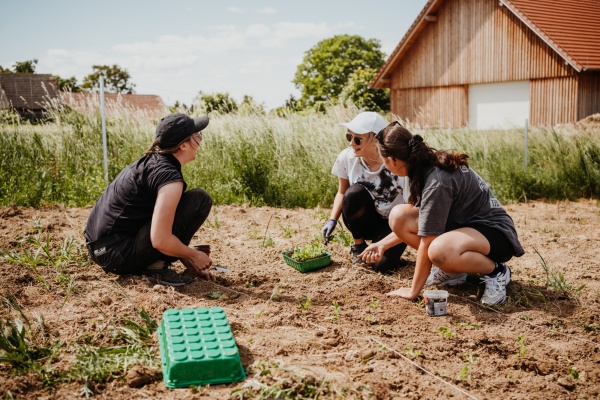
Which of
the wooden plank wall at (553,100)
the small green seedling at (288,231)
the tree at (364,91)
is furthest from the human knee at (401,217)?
the tree at (364,91)

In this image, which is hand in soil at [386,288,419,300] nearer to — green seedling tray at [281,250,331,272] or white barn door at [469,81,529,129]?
green seedling tray at [281,250,331,272]

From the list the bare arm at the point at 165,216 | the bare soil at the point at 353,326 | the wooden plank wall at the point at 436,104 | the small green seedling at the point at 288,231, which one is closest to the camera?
the bare soil at the point at 353,326

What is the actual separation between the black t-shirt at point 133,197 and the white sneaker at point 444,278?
180cm

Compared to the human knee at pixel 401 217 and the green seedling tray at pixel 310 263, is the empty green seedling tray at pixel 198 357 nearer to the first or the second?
the human knee at pixel 401 217

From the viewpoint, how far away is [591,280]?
4.05 m

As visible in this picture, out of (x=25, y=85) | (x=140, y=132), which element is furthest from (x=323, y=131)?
(x=25, y=85)

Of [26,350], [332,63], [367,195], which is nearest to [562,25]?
[367,195]

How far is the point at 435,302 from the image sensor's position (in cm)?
321

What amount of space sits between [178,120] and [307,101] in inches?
1522

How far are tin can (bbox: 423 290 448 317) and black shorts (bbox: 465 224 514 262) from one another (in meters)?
0.47

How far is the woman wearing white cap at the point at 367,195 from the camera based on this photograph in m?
4.14

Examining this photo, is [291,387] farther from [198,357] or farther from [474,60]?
[474,60]

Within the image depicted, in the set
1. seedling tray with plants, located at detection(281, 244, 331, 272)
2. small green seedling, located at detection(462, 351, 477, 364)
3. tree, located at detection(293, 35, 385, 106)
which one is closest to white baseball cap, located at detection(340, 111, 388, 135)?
seedling tray with plants, located at detection(281, 244, 331, 272)

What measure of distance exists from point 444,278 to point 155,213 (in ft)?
6.49
